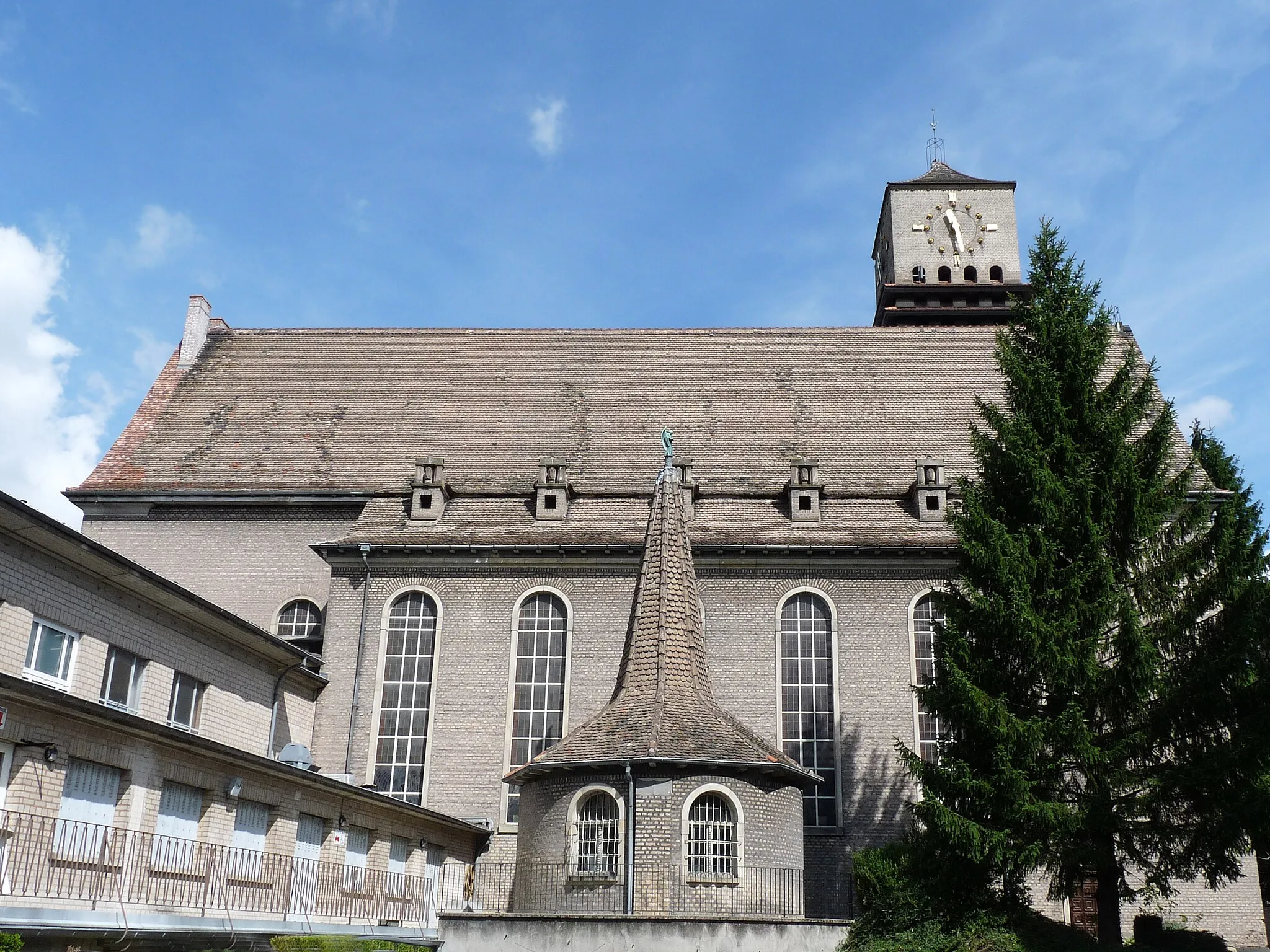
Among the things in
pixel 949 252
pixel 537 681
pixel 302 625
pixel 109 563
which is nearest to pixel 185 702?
pixel 109 563

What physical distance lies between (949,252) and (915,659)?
2048 cm

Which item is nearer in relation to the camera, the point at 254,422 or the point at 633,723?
the point at 633,723

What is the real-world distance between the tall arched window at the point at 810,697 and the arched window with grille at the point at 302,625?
11282mm

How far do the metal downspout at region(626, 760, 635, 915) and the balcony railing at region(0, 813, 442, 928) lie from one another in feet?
14.4

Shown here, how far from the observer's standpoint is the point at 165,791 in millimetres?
15422

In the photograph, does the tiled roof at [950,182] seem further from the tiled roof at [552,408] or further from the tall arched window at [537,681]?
the tall arched window at [537,681]

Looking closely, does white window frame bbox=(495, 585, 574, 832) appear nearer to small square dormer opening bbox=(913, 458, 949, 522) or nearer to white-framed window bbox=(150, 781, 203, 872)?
small square dormer opening bbox=(913, 458, 949, 522)

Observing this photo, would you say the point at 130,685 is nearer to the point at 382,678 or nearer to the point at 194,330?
the point at 382,678

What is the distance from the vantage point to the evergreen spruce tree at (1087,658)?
58.1 ft

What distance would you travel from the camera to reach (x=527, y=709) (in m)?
26.0

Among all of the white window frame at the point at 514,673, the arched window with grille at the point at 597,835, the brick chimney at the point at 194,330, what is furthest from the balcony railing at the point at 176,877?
the brick chimney at the point at 194,330

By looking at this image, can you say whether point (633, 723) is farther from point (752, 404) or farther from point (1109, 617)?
point (752, 404)

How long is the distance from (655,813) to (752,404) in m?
16.3

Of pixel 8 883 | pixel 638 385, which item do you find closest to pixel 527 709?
pixel 638 385
